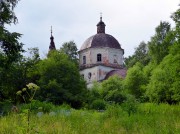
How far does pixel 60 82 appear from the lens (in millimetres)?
30234

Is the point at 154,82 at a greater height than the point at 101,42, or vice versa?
the point at 101,42

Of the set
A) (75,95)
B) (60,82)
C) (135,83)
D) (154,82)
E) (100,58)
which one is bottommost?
(75,95)

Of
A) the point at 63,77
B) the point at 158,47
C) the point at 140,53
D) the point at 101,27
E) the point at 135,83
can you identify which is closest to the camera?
the point at 63,77

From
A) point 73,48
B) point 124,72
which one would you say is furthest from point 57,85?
point 73,48

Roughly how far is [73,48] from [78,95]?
1449 inches

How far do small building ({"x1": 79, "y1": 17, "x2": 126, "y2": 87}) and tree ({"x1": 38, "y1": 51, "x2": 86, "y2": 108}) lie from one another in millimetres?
27983

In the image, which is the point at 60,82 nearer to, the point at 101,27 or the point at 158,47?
the point at 158,47

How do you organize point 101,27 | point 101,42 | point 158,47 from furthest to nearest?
point 101,27 < point 101,42 < point 158,47

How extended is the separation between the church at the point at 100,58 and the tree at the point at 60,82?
91.8 ft

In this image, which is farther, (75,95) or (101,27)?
(101,27)

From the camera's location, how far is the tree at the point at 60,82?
28.9m

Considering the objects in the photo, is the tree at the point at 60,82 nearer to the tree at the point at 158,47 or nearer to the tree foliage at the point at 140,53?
the tree at the point at 158,47

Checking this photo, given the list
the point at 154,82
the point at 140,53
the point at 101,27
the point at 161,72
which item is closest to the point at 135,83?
the point at 154,82

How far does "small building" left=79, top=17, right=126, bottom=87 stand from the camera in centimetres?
6028
